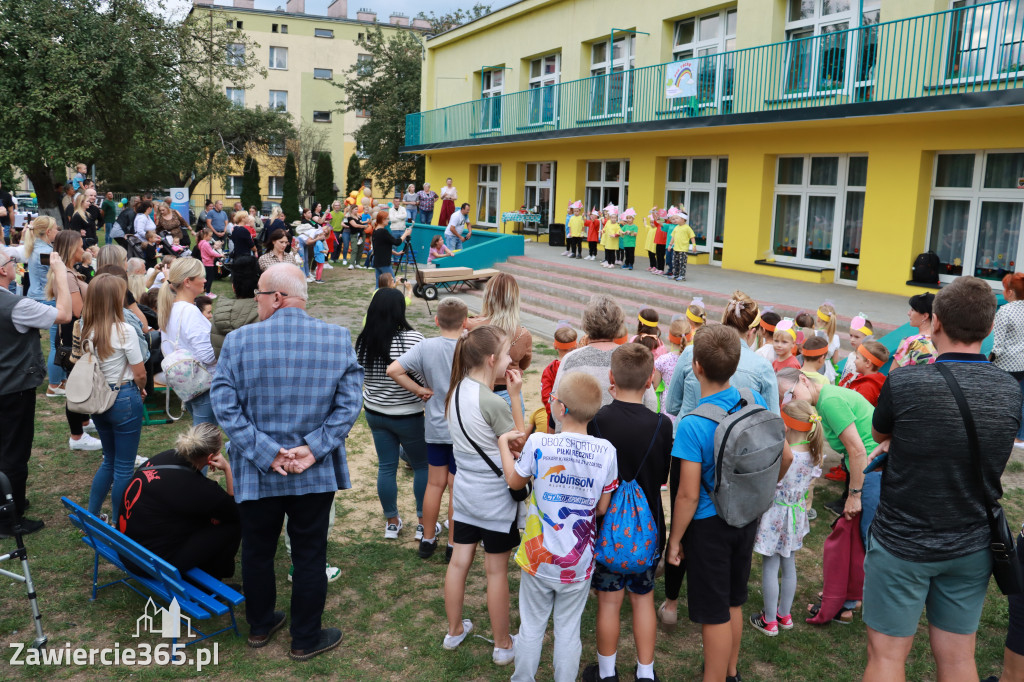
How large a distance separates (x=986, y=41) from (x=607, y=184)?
403 inches

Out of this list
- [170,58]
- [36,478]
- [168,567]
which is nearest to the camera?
[168,567]

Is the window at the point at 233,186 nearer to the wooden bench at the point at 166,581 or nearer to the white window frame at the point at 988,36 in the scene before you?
the white window frame at the point at 988,36

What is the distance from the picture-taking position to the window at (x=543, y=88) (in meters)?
21.9

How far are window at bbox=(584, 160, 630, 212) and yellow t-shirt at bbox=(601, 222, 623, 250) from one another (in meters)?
3.29

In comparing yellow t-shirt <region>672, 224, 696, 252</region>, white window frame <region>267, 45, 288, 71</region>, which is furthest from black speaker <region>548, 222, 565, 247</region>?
white window frame <region>267, 45, 288, 71</region>

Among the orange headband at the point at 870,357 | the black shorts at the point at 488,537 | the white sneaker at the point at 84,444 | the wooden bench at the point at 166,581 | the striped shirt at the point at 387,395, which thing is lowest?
the white sneaker at the point at 84,444

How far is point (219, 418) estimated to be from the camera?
138 inches

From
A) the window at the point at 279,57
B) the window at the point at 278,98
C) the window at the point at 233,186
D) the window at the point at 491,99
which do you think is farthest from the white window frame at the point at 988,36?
the window at the point at 279,57

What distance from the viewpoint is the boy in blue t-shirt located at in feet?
10.8

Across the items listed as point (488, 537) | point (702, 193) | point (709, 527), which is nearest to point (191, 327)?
point (488, 537)

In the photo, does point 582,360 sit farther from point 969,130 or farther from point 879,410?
point 969,130

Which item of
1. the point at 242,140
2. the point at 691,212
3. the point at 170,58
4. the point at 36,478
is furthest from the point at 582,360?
the point at 242,140

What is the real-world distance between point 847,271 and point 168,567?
13.9 metres

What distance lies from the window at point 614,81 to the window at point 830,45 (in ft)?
15.0
